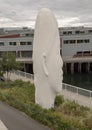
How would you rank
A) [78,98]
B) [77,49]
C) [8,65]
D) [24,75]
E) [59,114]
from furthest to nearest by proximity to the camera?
[77,49] → [8,65] → [24,75] → [78,98] → [59,114]

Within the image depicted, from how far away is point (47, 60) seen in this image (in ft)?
59.6

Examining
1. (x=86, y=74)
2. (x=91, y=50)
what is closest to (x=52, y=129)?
(x=86, y=74)

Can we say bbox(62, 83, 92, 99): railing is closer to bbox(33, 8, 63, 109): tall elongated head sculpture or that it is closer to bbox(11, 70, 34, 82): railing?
bbox(33, 8, 63, 109): tall elongated head sculpture

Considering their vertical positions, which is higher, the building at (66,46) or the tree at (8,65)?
the tree at (8,65)

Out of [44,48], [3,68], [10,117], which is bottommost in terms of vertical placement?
[3,68]

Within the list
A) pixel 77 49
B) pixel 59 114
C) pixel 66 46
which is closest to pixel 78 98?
pixel 59 114

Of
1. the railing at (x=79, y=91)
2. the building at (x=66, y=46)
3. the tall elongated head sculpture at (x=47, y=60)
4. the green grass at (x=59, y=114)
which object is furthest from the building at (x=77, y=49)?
the tall elongated head sculpture at (x=47, y=60)

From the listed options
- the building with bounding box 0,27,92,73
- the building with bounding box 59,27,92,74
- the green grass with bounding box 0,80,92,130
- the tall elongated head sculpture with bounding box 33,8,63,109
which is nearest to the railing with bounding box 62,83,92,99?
the green grass with bounding box 0,80,92,130

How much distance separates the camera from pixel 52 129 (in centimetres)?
1271

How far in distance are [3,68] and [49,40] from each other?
18.1 meters

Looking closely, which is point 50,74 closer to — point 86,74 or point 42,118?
point 42,118

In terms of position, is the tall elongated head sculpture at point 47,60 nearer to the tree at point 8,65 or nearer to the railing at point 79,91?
the railing at point 79,91

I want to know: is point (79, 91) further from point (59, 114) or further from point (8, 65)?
point (8, 65)

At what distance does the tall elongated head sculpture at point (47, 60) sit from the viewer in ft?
59.8
